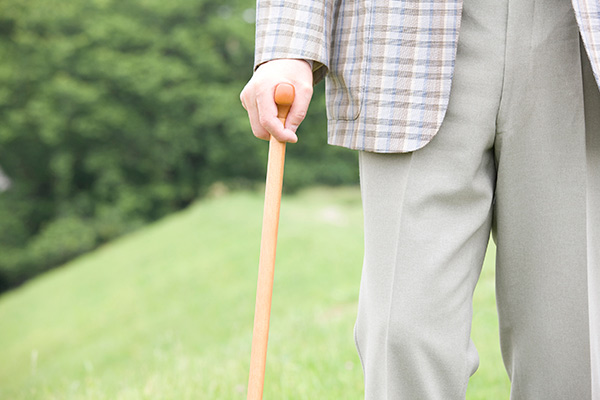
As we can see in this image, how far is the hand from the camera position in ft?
3.40

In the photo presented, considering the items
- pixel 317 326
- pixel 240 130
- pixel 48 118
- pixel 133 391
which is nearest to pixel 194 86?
pixel 240 130

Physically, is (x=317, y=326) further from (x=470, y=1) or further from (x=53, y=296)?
(x=53, y=296)

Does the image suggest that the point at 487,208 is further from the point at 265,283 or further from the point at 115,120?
the point at 115,120

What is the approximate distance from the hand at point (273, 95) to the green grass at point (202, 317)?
4.79 feet

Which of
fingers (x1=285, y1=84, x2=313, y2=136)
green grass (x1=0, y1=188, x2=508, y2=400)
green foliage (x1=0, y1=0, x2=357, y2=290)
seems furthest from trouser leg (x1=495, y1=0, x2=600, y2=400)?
green foliage (x1=0, y1=0, x2=357, y2=290)

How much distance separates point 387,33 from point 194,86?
20.6 metres

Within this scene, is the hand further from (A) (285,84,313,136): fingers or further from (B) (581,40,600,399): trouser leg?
(B) (581,40,600,399): trouser leg

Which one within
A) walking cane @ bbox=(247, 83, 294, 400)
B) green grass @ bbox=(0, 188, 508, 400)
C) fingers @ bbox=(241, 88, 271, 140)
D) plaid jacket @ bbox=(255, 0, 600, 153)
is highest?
plaid jacket @ bbox=(255, 0, 600, 153)

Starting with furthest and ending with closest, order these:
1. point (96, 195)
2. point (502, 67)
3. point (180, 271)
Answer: point (96, 195)
point (180, 271)
point (502, 67)

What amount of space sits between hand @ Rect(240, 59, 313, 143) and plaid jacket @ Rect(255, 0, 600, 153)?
2cm

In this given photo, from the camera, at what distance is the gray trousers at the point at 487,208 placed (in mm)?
1030

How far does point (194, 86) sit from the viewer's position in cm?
2105

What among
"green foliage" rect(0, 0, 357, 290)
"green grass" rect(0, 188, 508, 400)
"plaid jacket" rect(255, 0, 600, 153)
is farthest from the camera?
"green foliage" rect(0, 0, 357, 290)

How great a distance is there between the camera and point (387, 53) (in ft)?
3.44
